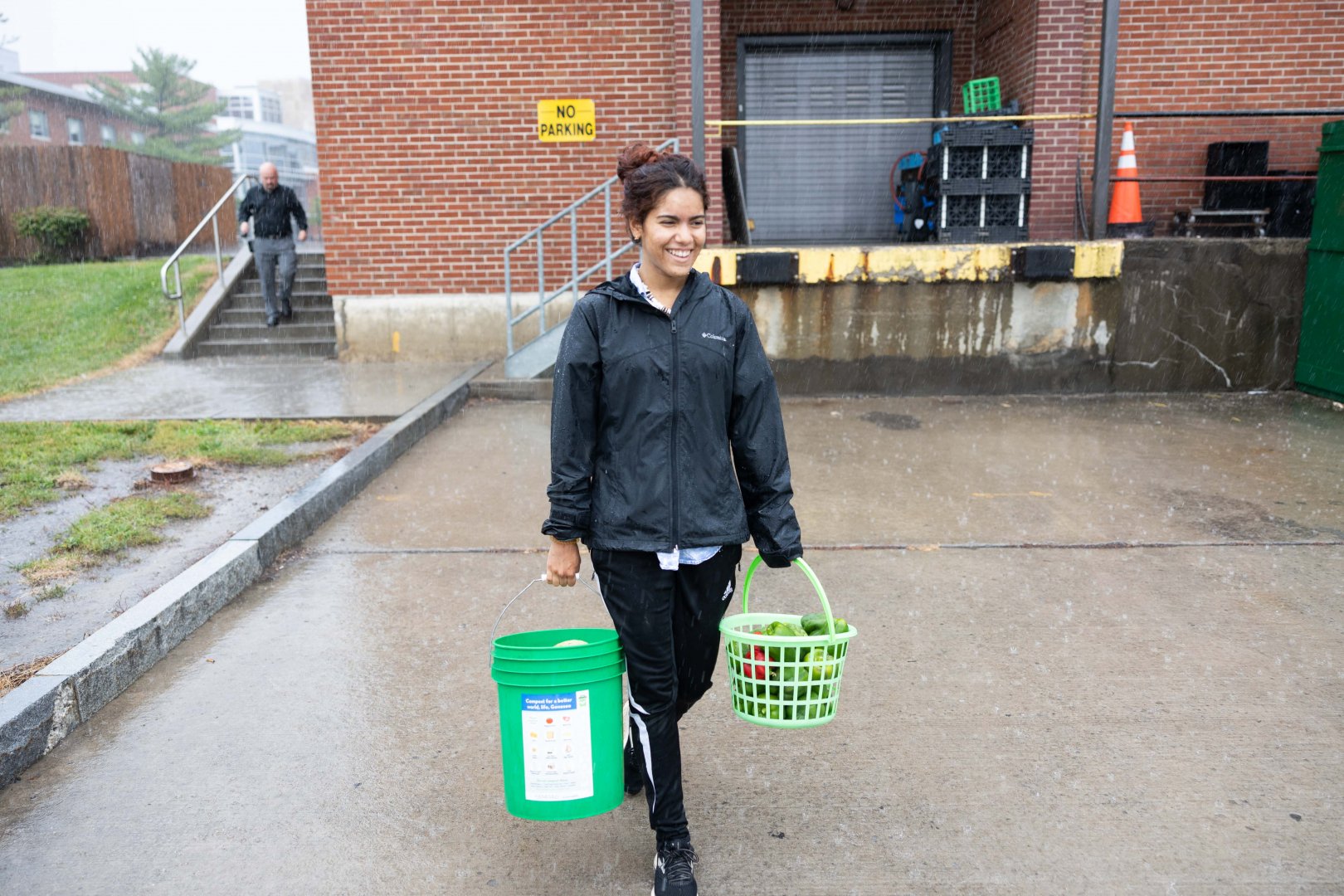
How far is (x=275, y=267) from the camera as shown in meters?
12.1

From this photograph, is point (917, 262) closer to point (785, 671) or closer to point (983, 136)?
point (983, 136)

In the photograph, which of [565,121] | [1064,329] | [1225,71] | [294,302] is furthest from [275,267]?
[1225,71]

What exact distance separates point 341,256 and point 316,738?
8.50 meters

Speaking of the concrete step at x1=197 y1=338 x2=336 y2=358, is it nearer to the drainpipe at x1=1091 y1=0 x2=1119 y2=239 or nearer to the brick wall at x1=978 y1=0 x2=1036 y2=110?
the brick wall at x1=978 y1=0 x2=1036 y2=110

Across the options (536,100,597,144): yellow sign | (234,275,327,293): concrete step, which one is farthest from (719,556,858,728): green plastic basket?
(234,275,327,293): concrete step

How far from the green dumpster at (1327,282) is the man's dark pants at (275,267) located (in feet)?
33.4

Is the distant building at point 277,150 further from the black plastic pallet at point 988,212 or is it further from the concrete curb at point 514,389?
the black plastic pallet at point 988,212

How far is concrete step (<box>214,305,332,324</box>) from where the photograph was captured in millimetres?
12320

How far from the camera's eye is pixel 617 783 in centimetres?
266

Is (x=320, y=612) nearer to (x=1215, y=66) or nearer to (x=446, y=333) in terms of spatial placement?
(x=446, y=333)

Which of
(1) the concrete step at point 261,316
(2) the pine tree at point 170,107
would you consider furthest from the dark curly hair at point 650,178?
(2) the pine tree at point 170,107

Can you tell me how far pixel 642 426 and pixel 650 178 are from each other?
0.60 m

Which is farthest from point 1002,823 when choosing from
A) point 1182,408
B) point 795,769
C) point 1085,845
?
point 1182,408

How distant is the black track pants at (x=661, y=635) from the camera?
8.46 feet
